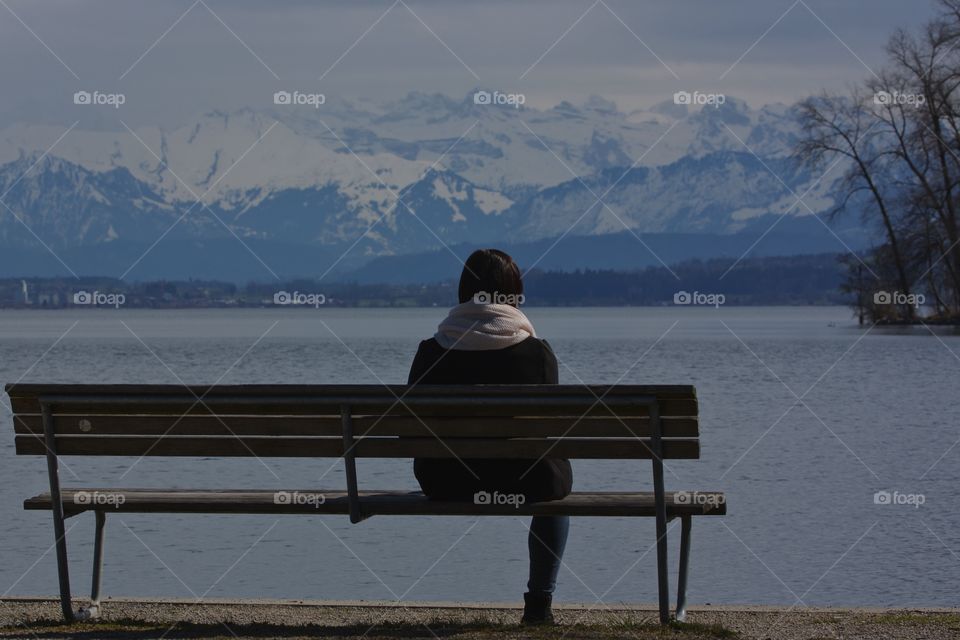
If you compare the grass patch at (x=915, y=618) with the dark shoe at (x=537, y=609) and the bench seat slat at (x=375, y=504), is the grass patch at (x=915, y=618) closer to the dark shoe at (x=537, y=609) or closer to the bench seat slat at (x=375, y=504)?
the bench seat slat at (x=375, y=504)

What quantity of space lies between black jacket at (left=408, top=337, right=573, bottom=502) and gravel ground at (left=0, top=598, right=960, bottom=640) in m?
0.61

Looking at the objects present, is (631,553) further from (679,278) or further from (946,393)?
(679,278)

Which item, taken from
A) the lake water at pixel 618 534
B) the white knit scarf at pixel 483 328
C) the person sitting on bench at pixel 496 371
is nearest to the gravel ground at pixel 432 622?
the person sitting on bench at pixel 496 371

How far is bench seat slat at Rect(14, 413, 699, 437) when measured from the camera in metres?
7.22

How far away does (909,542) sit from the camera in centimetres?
1336

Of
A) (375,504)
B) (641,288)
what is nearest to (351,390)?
(375,504)

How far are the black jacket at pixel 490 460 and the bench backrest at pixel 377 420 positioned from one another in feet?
0.38

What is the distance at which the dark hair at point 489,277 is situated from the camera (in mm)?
7531

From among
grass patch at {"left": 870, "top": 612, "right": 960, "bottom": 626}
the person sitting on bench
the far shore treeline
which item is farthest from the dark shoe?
the far shore treeline

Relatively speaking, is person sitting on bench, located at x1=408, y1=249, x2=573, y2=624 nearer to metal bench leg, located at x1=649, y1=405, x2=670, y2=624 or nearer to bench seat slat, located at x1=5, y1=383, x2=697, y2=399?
bench seat slat, located at x1=5, y1=383, x2=697, y2=399

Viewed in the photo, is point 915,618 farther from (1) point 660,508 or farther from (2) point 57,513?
(2) point 57,513

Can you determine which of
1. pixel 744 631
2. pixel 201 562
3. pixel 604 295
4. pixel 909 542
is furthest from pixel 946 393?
pixel 604 295

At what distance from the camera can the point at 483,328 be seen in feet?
24.4

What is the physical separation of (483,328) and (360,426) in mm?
706
